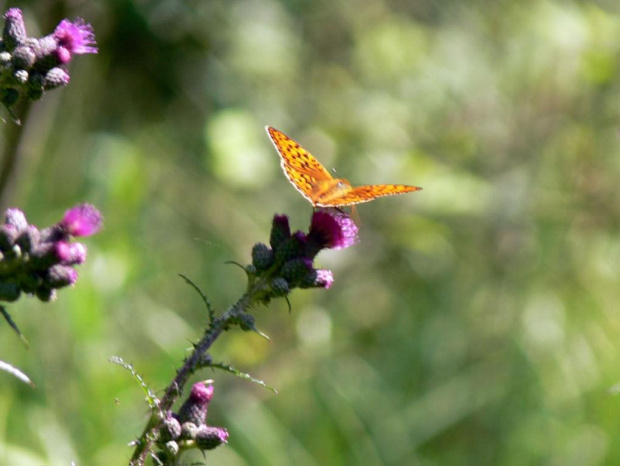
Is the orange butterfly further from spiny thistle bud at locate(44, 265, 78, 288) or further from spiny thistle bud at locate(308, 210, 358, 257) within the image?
spiny thistle bud at locate(44, 265, 78, 288)

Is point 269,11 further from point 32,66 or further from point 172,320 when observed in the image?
point 32,66

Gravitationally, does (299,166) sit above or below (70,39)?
above

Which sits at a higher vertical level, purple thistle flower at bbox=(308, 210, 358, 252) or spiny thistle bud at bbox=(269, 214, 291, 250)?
purple thistle flower at bbox=(308, 210, 358, 252)

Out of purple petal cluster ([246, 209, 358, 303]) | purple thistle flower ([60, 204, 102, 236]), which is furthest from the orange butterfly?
purple thistle flower ([60, 204, 102, 236])

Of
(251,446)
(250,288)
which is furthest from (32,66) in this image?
(251,446)

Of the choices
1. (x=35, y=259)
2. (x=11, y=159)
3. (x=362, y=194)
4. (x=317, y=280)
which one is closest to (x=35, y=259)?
(x=35, y=259)

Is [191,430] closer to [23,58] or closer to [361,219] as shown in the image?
[23,58]
